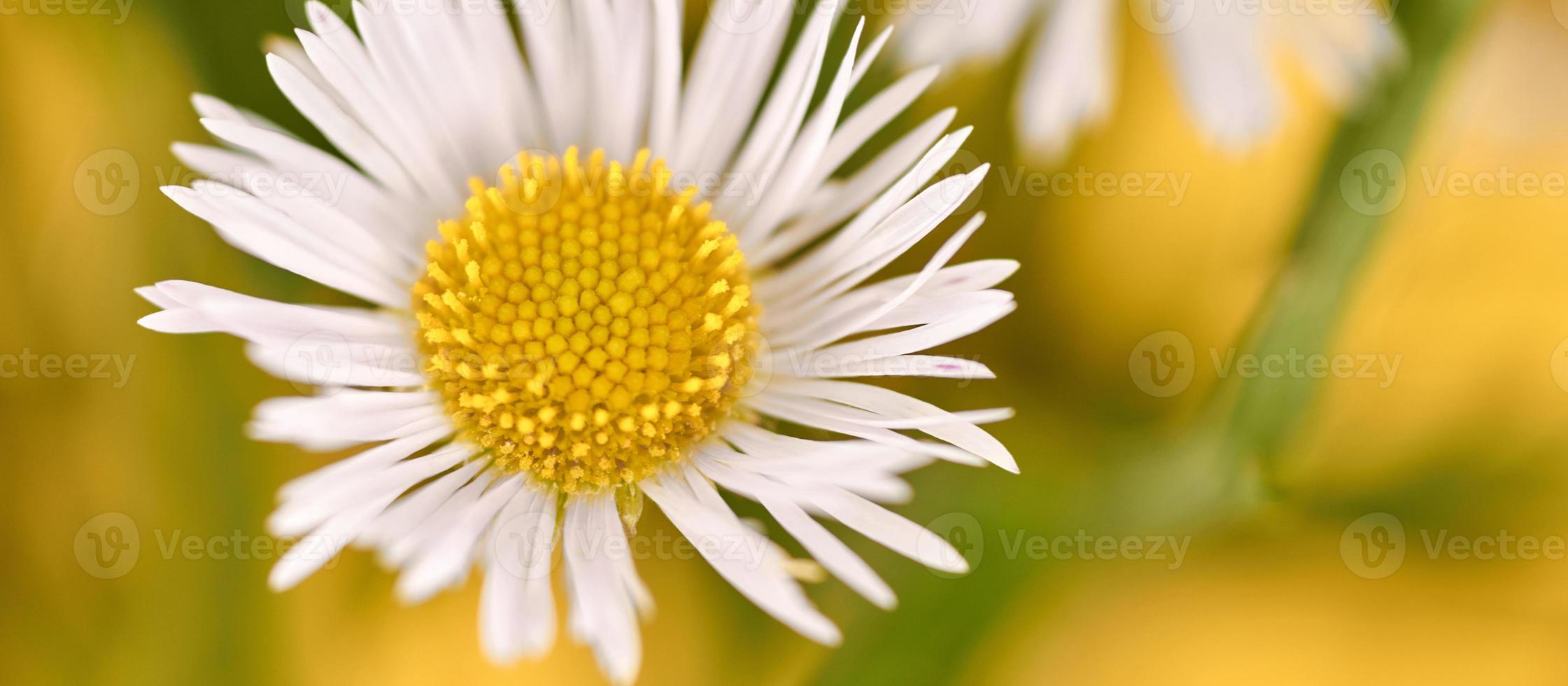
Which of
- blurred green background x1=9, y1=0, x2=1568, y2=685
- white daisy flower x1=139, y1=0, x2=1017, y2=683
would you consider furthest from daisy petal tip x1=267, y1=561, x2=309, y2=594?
blurred green background x1=9, y1=0, x2=1568, y2=685

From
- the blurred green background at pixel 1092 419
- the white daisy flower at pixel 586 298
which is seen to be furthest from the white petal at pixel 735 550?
the blurred green background at pixel 1092 419

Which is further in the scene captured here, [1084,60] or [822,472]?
[1084,60]

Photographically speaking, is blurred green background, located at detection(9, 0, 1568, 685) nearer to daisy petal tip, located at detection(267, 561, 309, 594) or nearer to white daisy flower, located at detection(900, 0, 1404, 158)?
white daisy flower, located at detection(900, 0, 1404, 158)

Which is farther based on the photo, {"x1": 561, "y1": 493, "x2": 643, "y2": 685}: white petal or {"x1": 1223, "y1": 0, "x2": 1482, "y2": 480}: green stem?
{"x1": 1223, "y1": 0, "x2": 1482, "y2": 480}: green stem

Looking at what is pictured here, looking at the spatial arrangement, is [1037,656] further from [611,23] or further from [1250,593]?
[611,23]

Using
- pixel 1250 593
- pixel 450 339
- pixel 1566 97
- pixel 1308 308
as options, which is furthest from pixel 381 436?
pixel 1566 97

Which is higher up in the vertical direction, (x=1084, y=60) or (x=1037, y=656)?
(x=1084, y=60)

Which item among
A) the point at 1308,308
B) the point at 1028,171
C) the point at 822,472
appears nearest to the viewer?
the point at 822,472
